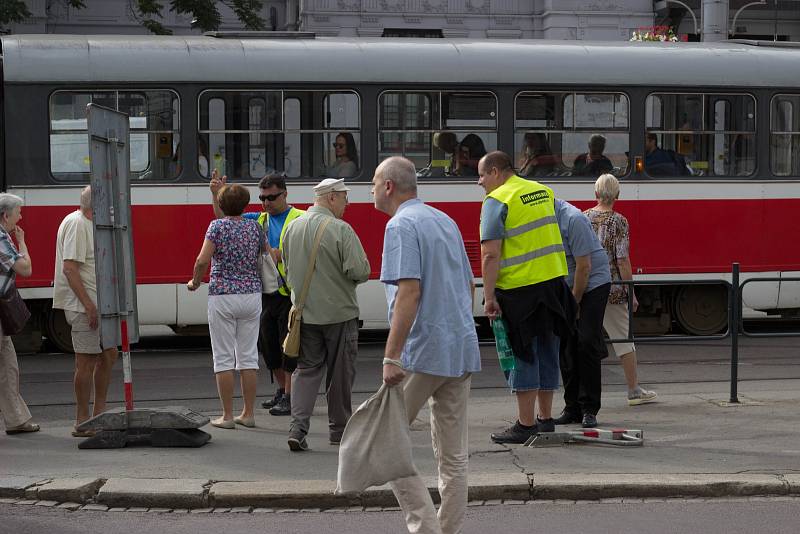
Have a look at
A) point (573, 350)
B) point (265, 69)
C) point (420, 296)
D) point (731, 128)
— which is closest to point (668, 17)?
point (731, 128)

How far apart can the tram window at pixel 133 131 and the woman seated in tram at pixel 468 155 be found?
310cm

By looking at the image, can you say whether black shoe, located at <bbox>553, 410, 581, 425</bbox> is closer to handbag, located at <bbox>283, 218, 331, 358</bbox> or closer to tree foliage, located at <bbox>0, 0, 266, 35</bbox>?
handbag, located at <bbox>283, 218, 331, 358</bbox>

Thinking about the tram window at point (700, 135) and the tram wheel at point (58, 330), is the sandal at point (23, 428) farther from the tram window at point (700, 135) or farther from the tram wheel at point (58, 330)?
A: the tram window at point (700, 135)

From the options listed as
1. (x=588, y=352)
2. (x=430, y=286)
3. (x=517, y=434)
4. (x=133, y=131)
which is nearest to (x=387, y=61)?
(x=133, y=131)

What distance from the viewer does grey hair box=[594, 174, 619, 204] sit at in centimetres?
973

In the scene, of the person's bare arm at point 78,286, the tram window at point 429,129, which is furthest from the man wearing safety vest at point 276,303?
the tram window at point 429,129

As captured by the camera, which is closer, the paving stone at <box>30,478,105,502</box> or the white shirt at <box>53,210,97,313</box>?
the paving stone at <box>30,478,105,502</box>

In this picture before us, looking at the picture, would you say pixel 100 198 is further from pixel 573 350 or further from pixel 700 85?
pixel 700 85

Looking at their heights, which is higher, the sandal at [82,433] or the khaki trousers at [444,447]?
the khaki trousers at [444,447]

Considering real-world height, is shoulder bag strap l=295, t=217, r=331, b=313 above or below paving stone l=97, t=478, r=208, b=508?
above

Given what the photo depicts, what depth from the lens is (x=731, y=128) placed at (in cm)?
1500

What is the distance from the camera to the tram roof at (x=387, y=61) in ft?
44.3

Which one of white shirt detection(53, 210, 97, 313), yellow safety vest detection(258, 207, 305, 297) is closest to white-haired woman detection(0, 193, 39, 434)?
white shirt detection(53, 210, 97, 313)

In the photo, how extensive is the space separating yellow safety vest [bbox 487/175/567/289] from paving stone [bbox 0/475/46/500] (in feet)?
10.3
